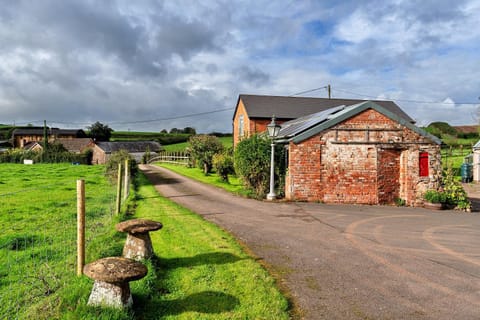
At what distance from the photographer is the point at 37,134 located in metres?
104

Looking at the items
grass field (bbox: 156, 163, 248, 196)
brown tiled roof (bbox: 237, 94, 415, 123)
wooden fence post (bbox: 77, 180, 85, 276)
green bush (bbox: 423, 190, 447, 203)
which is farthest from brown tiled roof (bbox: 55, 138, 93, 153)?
wooden fence post (bbox: 77, 180, 85, 276)

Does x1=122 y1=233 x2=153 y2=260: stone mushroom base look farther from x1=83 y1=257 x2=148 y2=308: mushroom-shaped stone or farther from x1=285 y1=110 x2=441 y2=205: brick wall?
x1=285 y1=110 x2=441 y2=205: brick wall

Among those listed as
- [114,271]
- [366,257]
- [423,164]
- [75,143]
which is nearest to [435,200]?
[423,164]

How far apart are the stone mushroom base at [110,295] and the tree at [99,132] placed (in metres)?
100

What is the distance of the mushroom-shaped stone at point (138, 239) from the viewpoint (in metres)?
5.92

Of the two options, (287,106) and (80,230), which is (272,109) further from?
(80,230)

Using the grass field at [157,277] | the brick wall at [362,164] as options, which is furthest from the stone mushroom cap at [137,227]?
the brick wall at [362,164]

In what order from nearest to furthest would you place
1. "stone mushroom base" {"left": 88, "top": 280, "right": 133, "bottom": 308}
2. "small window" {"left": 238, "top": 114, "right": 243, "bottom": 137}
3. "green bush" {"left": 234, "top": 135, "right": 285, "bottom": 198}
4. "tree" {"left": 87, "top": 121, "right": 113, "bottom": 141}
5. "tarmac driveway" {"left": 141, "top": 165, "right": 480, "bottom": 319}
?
1. "stone mushroom base" {"left": 88, "top": 280, "right": 133, "bottom": 308}
2. "tarmac driveway" {"left": 141, "top": 165, "right": 480, "bottom": 319}
3. "green bush" {"left": 234, "top": 135, "right": 285, "bottom": 198}
4. "small window" {"left": 238, "top": 114, "right": 243, "bottom": 137}
5. "tree" {"left": 87, "top": 121, "right": 113, "bottom": 141}

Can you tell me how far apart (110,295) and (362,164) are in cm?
1291

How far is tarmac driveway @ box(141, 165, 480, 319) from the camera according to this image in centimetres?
470

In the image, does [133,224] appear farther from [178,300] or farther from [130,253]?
[178,300]

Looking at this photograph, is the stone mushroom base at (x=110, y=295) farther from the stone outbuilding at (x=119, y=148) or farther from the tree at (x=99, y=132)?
the tree at (x=99, y=132)

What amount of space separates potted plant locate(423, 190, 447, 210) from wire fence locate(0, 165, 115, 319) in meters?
12.6

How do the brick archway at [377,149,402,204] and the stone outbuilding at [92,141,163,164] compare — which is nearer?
the brick archway at [377,149,402,204]
